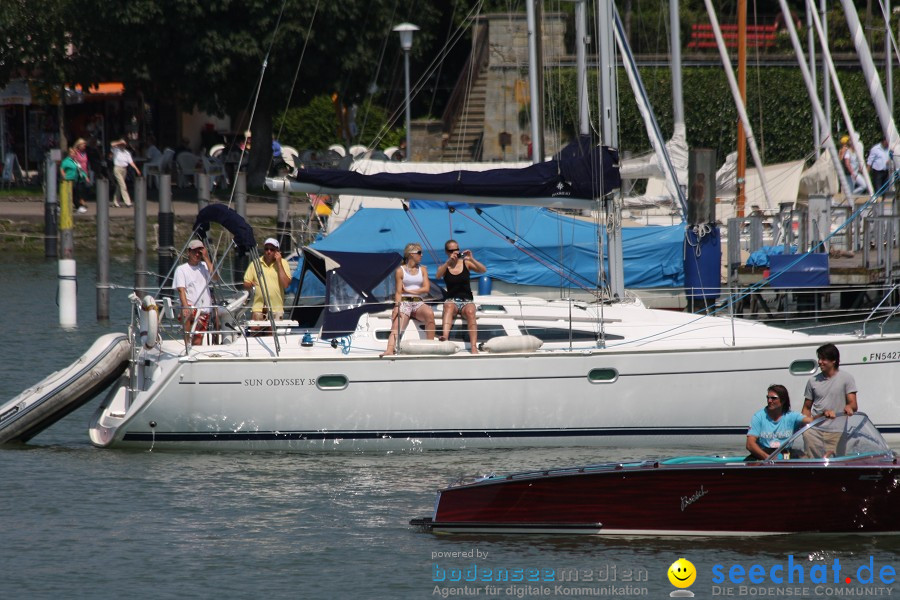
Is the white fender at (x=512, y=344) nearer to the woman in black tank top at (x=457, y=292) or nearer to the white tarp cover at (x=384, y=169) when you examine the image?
the woman in black tank top at (x=457, y=292)

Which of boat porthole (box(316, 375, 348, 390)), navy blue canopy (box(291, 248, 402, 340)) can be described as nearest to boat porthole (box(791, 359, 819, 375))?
navy blue canopy (box(291, 248, 402, 340))

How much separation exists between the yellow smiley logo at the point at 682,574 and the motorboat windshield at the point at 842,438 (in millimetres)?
1266

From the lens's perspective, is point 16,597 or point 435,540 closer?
point 16,597

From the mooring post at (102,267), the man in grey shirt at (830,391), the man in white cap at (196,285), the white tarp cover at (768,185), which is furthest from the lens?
the white tarp cover at (768,185)

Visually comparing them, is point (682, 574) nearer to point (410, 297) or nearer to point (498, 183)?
point (410, 297)

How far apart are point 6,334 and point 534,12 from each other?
35.7 ft

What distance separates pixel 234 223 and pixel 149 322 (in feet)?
4.33

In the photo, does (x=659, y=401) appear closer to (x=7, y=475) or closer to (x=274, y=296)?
(x=274, y=296)

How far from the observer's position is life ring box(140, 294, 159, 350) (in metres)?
13.9

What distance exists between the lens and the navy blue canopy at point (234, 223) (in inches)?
550

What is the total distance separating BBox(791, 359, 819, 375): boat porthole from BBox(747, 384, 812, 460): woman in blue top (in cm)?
212

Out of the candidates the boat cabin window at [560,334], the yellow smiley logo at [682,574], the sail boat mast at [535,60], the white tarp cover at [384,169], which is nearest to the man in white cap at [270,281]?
the boat cabin window at [560,334]

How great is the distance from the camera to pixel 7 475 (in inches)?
541

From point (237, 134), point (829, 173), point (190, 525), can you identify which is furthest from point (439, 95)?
point (190, 525)
